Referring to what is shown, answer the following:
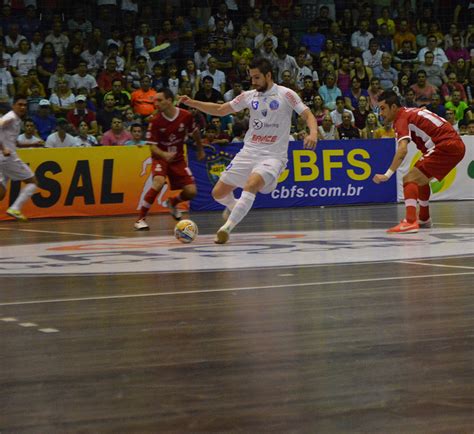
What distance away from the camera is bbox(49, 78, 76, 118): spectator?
2131 cm

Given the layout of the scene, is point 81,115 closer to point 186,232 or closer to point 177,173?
point 177,173

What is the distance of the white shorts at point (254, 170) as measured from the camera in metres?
12.0

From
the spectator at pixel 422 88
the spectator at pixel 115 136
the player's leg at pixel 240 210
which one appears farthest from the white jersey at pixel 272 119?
the spectator at pixel 422 88

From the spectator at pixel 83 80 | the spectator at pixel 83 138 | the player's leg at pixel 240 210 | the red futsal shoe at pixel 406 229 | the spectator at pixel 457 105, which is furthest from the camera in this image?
the spectator at pixel 457 105

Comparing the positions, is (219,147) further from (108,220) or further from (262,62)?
(262,62)

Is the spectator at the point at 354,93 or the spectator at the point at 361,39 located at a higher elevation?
the spectator at the point at 361,39

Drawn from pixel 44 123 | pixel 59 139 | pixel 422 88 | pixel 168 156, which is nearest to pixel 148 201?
pixel 168 156

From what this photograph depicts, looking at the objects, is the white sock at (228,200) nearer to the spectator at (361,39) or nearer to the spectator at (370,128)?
the spectator at (370,128)

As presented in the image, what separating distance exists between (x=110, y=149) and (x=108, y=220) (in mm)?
2092

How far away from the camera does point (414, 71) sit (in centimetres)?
2603

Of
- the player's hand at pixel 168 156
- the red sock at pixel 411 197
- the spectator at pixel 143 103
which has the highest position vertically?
the spectator at pixel 143 103

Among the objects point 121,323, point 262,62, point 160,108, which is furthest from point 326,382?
point 160,108

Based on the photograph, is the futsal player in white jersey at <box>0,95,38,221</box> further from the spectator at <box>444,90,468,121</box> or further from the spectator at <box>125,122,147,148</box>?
the spectator at <box>444,90,468,121</box>

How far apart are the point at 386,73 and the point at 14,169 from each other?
11.4 metres
